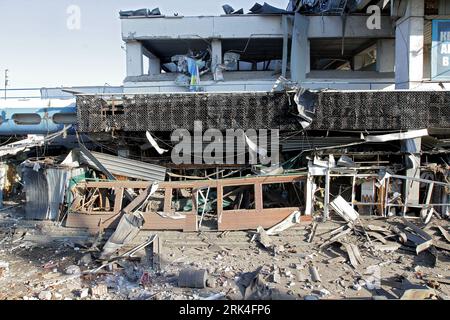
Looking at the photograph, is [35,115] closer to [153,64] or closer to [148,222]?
[148,222]

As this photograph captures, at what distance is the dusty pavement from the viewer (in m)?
7.66

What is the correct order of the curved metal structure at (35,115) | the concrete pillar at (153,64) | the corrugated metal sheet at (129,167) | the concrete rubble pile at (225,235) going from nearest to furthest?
the concrete rubble pile at (225,235)
the corrugated metal sheet at (129,167)
the curved metal structure at (35,115)
the concrete pillar at (153,64)

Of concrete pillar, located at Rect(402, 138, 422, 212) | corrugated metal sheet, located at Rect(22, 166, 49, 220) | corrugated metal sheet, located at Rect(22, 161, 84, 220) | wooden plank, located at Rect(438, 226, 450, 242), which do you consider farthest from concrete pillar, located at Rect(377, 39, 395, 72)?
corrugated metal sheet, located at Rect(22, 166, 49, 220)

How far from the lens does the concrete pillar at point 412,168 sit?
11.6 m

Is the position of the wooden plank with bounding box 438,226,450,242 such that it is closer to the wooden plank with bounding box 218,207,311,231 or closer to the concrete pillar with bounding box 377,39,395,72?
the wooden plank with bounding box 218,207,311,231

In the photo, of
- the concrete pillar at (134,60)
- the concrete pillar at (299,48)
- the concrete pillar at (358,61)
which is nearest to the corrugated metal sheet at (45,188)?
the concrete pillar at (134,60)

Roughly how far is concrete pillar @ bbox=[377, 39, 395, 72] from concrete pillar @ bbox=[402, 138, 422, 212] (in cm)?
700

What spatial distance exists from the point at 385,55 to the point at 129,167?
13.2 meters

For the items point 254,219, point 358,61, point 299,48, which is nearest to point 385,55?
point 299,48

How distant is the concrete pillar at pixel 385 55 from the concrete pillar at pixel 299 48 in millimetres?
3558

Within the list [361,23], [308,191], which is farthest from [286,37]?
[308,191]

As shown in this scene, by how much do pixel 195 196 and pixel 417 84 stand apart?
27.8 feet

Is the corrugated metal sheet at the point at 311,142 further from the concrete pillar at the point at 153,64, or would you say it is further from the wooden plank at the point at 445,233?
the concrete pillar at the point at 153,64

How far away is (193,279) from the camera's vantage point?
786cm
